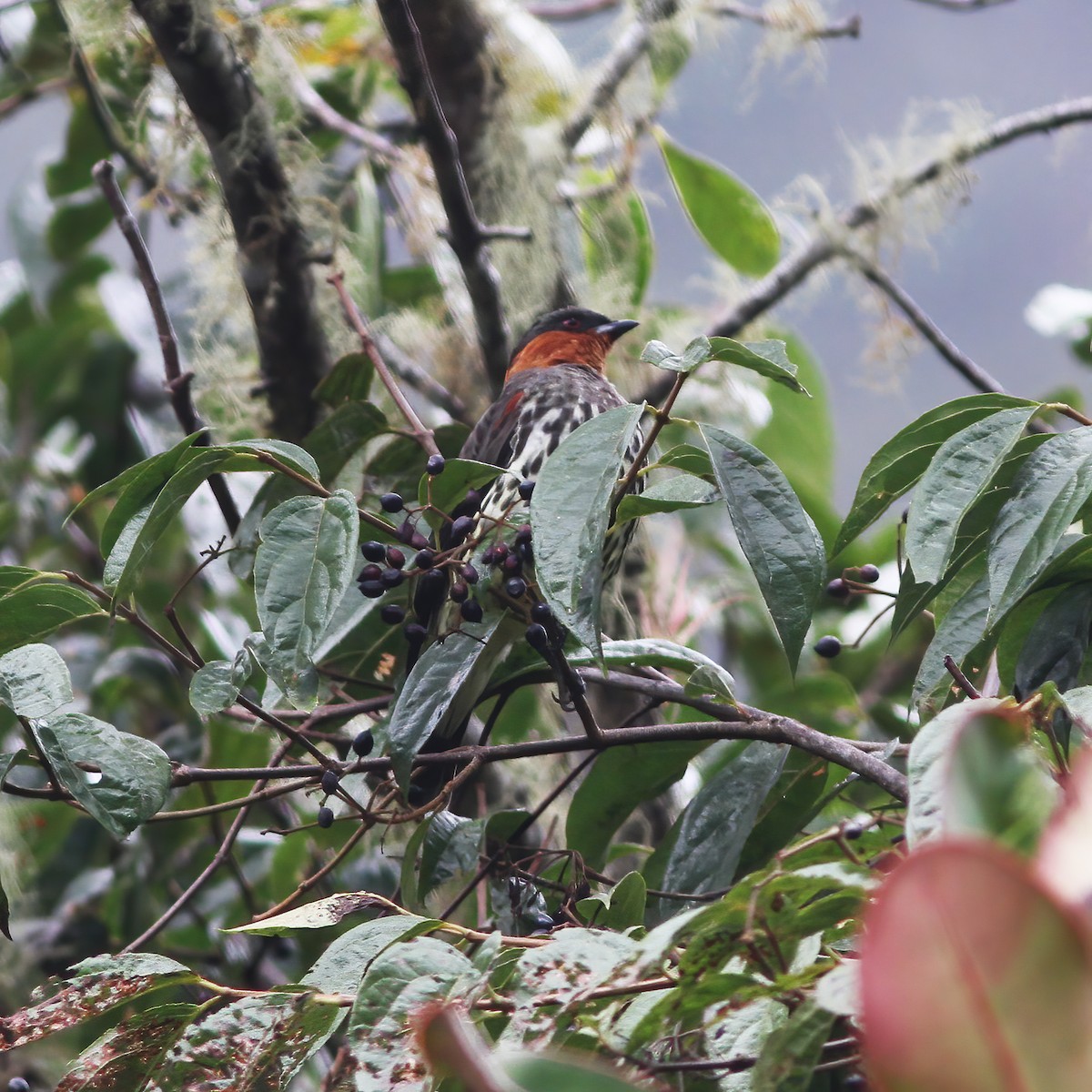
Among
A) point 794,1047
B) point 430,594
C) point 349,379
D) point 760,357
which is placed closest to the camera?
point 794,1047

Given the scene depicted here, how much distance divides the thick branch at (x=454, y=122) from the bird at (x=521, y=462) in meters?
0.13

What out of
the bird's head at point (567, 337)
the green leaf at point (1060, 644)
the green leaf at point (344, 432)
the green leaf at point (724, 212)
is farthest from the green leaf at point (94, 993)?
the green leaf at point (724, 212)

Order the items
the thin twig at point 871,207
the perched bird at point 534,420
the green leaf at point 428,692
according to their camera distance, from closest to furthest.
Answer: the green leaf at point 428,692, the perched bird at point 534,420, the thin twig at point 871,207

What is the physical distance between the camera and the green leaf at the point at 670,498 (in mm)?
1348

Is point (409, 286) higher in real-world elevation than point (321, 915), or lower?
higher

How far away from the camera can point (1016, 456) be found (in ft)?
4.21

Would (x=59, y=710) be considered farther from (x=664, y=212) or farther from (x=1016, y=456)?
(x=664, y=212)

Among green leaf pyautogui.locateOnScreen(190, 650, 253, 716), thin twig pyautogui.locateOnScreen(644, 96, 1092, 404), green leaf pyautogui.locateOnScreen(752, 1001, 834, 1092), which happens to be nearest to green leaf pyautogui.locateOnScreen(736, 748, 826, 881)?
green leaf pyautogui.locateOnScreen(190, 650, 253, 716)

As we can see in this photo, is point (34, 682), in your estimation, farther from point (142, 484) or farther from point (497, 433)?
point (497, 433)

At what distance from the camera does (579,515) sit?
1.18 m

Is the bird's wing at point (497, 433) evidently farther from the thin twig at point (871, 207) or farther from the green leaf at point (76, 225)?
the green leaf at point (76, 225)

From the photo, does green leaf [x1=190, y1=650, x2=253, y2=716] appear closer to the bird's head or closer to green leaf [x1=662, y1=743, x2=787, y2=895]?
green leaf [x1=662, y1=743, x2=787, y2=895]

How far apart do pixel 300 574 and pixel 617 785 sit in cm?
60

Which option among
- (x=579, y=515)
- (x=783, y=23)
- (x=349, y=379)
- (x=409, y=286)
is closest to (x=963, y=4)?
(x=783, y=23)
